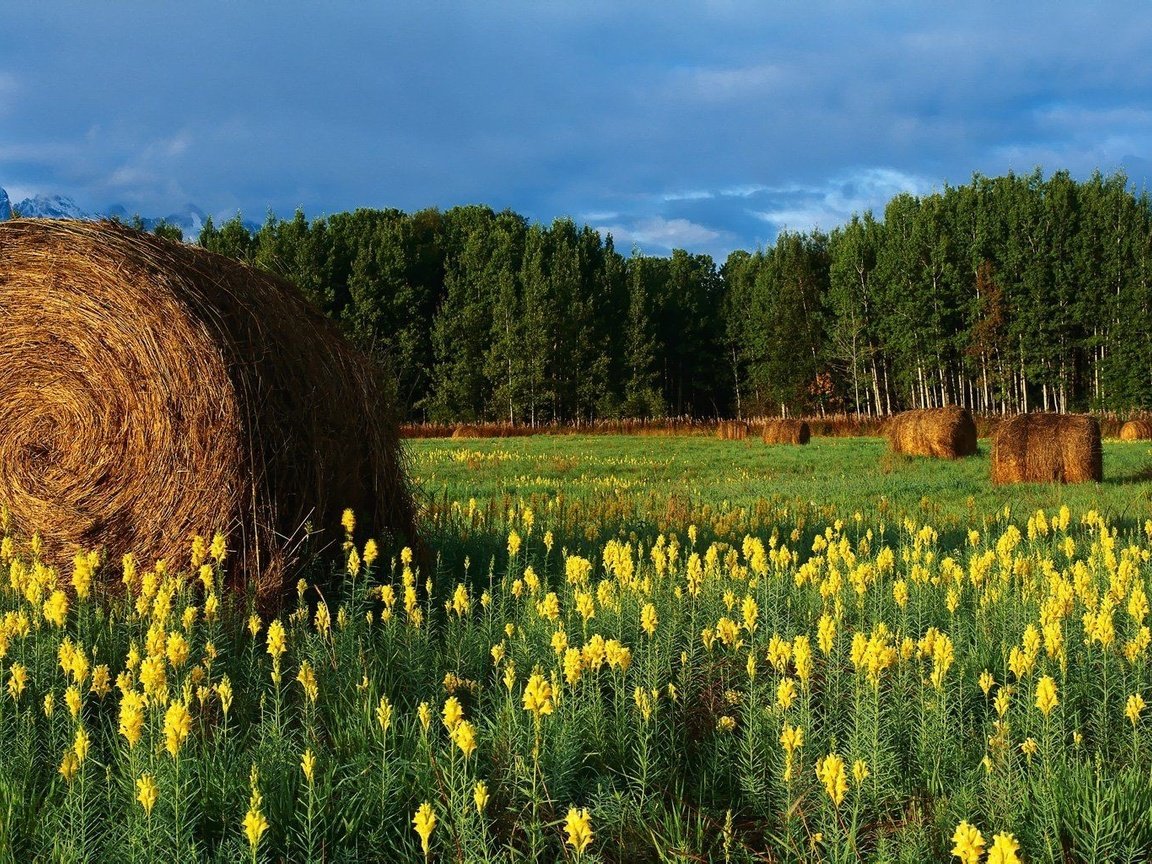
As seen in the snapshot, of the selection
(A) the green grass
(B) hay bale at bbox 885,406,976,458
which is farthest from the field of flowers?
(B) hay bale at bbox 885,406,976,458

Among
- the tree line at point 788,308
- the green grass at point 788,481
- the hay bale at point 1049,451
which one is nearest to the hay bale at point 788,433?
the green grass at point 788,481

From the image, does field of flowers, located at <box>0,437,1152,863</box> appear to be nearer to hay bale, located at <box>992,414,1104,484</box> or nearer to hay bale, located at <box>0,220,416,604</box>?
hay bale, located at <box>0,220,416,604</box>

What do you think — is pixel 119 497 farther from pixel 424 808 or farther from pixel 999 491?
pixel 999 491

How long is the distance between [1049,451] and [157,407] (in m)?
Answer: 17.1

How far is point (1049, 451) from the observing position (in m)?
18.1

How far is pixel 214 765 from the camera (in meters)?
3.53

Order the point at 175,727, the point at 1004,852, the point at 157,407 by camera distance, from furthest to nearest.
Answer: the point at 157,407, the point at 175,727, the point at 1004,852

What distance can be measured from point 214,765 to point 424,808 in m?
1.53

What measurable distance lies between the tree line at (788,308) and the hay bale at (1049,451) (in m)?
36.9

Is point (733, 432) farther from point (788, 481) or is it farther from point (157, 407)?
point (157, 407)

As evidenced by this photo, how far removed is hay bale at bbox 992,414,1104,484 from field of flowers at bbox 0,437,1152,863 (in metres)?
12.0

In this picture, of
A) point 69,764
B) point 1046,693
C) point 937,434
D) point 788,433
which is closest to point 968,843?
point 1046,693

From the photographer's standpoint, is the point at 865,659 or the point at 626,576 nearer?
the point at 865,659

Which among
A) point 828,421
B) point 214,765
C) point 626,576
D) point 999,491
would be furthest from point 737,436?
point 214,765
